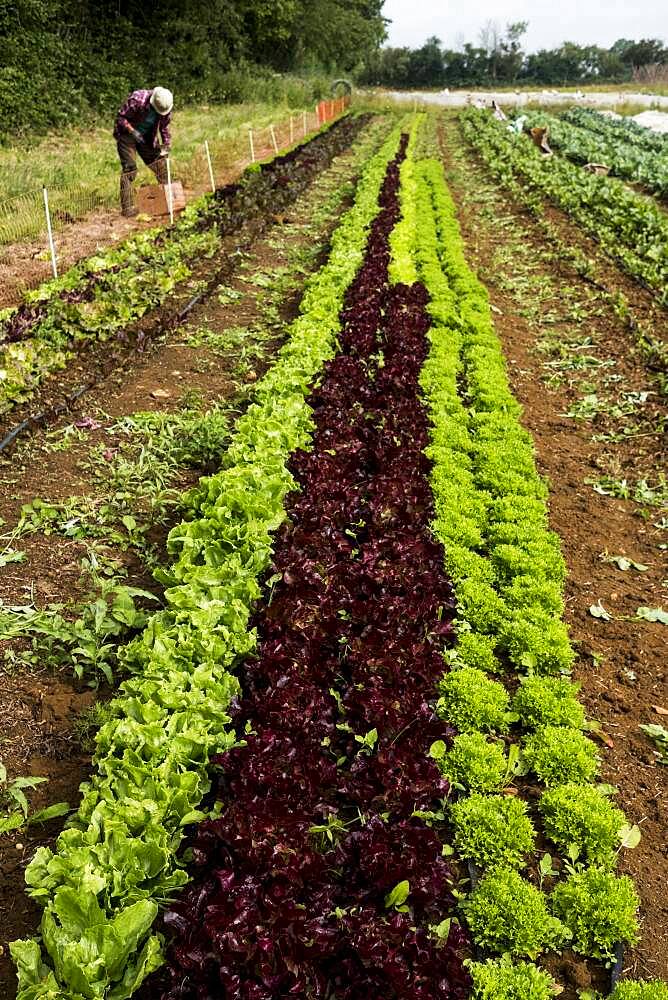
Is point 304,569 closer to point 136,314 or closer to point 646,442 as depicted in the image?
point 646,442

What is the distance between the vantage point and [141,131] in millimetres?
14664

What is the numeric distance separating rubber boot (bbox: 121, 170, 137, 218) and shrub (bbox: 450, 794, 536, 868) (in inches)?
561

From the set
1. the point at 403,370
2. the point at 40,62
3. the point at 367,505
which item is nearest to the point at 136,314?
the point at 403,370

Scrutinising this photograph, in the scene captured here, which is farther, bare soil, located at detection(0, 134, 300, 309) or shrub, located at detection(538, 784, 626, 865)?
bare soil, located at detection(0, 134, 300, 309)

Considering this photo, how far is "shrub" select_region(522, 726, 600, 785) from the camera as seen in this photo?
14.6 ft

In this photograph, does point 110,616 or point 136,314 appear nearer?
point 110,616

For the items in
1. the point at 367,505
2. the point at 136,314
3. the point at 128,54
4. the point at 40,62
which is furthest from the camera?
the point at 128,54

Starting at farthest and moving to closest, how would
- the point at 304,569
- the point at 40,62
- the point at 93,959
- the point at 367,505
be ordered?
the point at 40,62
the point at 367,505
the point at 304,569
the point at 93,959

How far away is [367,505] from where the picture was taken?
20.7ft

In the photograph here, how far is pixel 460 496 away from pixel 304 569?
2.28m

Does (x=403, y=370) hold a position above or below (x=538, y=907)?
above

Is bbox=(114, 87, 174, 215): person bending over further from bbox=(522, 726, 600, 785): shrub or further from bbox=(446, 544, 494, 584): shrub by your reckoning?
bbox=(522, 726, 600, 785): shrub

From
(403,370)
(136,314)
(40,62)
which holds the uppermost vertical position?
(40,62)

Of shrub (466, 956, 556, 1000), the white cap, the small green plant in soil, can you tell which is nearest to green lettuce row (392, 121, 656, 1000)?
shrub (466, 956, 556, 1000)
